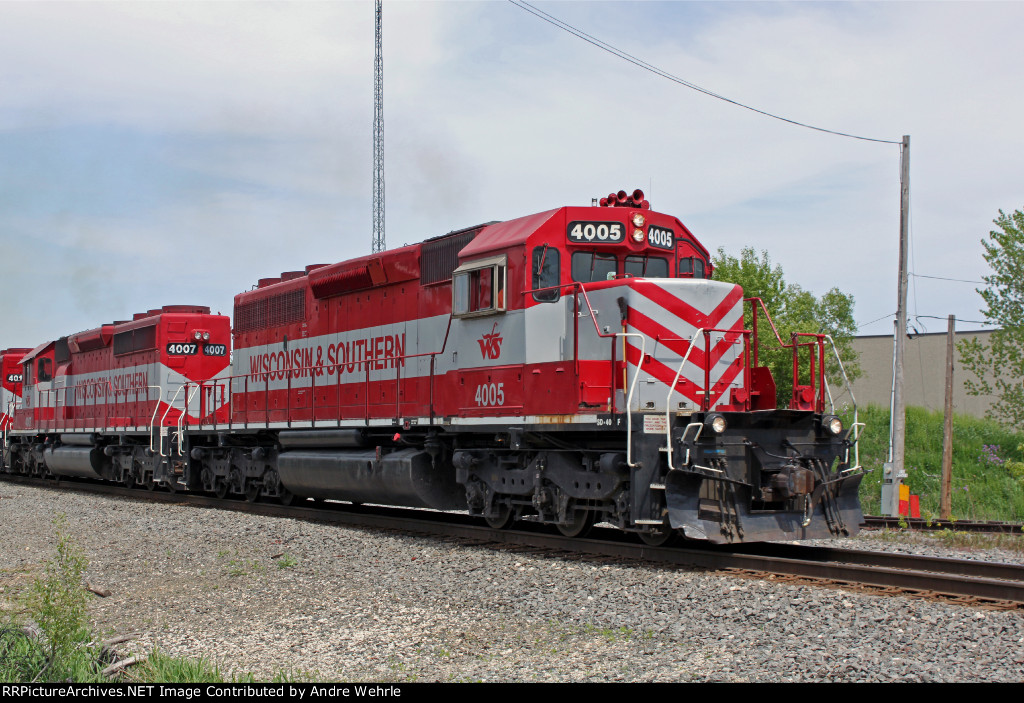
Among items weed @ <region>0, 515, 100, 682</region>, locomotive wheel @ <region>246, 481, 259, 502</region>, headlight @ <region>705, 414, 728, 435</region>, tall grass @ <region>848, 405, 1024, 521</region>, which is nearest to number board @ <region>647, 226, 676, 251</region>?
headlight @ <region>705, 414, 728, 435</region>

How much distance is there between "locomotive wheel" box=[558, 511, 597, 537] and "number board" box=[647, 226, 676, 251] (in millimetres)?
3002

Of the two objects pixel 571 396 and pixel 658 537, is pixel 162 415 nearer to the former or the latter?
pixel 571 396

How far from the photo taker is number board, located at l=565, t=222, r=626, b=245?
32.6 ft

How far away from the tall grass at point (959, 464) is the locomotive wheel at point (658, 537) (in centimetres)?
1057

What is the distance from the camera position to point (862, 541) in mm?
10984

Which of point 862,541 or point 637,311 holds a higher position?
point 637,311

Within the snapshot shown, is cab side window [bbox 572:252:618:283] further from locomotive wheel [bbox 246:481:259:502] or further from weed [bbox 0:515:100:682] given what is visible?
locomotive wheel [bbox 246:481:259:502]

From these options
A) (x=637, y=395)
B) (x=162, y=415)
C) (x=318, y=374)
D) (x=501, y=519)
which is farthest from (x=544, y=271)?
(x=162, y=415)

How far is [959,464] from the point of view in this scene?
28203 millimetres

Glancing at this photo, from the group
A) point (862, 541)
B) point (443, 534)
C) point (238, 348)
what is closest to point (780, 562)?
point (862, 541)

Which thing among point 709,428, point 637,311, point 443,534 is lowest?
point 443,534

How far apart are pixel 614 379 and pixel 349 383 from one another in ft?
20.1

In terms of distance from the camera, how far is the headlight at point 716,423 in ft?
28.0
